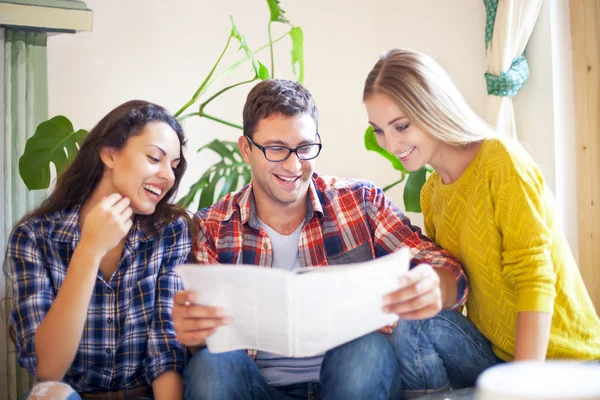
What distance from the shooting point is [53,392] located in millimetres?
1298

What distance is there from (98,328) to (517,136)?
5.49 feet

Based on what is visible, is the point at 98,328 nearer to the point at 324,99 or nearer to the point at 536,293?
the point at 536,293

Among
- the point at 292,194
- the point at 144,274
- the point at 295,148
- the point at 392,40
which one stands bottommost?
the point at 144,274

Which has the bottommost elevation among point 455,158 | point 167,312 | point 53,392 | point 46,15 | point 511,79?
point 53,392

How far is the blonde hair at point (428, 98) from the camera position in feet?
4.62

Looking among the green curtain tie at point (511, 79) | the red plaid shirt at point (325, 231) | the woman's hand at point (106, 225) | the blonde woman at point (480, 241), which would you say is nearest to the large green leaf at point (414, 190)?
the red plaid shirt at point (325, 231)

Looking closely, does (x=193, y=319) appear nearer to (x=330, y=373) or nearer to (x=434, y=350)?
(x=330, y=373)

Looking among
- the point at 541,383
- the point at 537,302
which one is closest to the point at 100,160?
the point at 537,302

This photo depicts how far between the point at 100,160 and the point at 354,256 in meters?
0.68

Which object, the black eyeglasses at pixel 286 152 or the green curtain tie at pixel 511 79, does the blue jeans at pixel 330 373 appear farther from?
the green curtain tie at pixel 511 79

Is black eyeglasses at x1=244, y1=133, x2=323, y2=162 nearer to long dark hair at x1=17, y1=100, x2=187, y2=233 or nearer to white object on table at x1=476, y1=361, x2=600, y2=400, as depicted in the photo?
long dark hair at x1=17, y1=100, x2=187, y2=233

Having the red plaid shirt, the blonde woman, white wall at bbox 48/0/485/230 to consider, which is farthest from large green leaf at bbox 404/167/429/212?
white wall at bbox 48/0/485/230

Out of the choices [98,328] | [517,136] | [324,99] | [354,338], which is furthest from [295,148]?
[324,99]

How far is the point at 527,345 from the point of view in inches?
50.2
